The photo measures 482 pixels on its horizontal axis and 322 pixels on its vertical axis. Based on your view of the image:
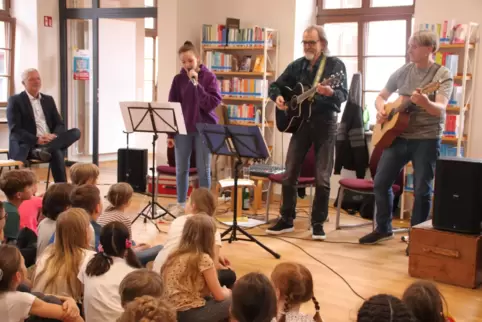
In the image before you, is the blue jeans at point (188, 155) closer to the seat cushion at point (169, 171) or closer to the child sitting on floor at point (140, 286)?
the seat cushion at point (169, 171)

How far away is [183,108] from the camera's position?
5.36 metres

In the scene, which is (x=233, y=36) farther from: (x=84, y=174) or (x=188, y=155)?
(x=84, y=174)

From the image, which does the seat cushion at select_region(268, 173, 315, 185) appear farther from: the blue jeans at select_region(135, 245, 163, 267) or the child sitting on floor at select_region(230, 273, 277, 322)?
the child sitting on floor at select_region(230, 273, 277, 322)

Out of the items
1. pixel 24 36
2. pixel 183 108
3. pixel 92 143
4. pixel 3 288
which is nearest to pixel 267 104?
pixel 183 108

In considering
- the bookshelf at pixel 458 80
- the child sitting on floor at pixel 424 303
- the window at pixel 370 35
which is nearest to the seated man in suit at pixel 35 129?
the window at pixel 370 35

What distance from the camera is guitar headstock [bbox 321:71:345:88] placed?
4532 millimetres

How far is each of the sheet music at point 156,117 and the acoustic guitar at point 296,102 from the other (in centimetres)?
83

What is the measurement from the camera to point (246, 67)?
699cm

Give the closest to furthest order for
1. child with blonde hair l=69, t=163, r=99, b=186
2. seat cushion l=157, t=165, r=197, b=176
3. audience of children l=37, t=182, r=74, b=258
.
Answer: audience of children l=37, t=182, r=74, b=258 → child with blonde hair l=69, t=163, r=99, b=186 → seat cushion l=157, t=165, r=197, b=176

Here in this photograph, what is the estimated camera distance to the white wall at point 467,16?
18.3 ft

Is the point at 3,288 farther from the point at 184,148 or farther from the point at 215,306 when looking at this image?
the point at 184,148

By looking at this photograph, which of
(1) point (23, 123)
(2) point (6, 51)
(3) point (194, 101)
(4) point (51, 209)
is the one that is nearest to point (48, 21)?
(2) point (6, 51)

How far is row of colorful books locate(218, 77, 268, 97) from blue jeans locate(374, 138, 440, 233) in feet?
8.24

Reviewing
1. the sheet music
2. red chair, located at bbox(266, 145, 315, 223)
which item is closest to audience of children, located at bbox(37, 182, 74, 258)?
the sheet music
